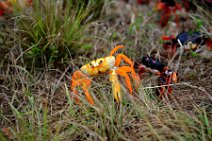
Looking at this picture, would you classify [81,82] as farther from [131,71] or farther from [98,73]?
[131,71]

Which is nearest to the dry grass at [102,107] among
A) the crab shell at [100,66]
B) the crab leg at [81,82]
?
the crab leg at [81,82]

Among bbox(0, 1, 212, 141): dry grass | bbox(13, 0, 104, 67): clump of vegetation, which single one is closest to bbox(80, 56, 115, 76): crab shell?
bbox(0, 1, 212, 141): dry grass

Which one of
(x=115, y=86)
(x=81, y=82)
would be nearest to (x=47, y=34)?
(x=81, y=82)

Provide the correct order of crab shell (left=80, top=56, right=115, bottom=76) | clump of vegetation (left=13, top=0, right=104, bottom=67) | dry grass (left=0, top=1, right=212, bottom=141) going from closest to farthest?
1. dry grass (left=0, top=1, right=212, bottom=141)
2. crab shell (left=80, top=56, right=115, bottom=76)
3. clump of vegetation (left=13, top=0, right=104, bottom=67)

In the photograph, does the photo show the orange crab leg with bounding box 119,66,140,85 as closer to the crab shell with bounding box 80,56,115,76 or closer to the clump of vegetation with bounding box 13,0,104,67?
the crab shell with bounding box 80,56,115,76

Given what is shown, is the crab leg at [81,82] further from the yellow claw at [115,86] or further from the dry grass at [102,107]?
the yellow claw at [115,86]

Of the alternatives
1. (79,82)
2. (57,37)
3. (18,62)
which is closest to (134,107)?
(79,82)
